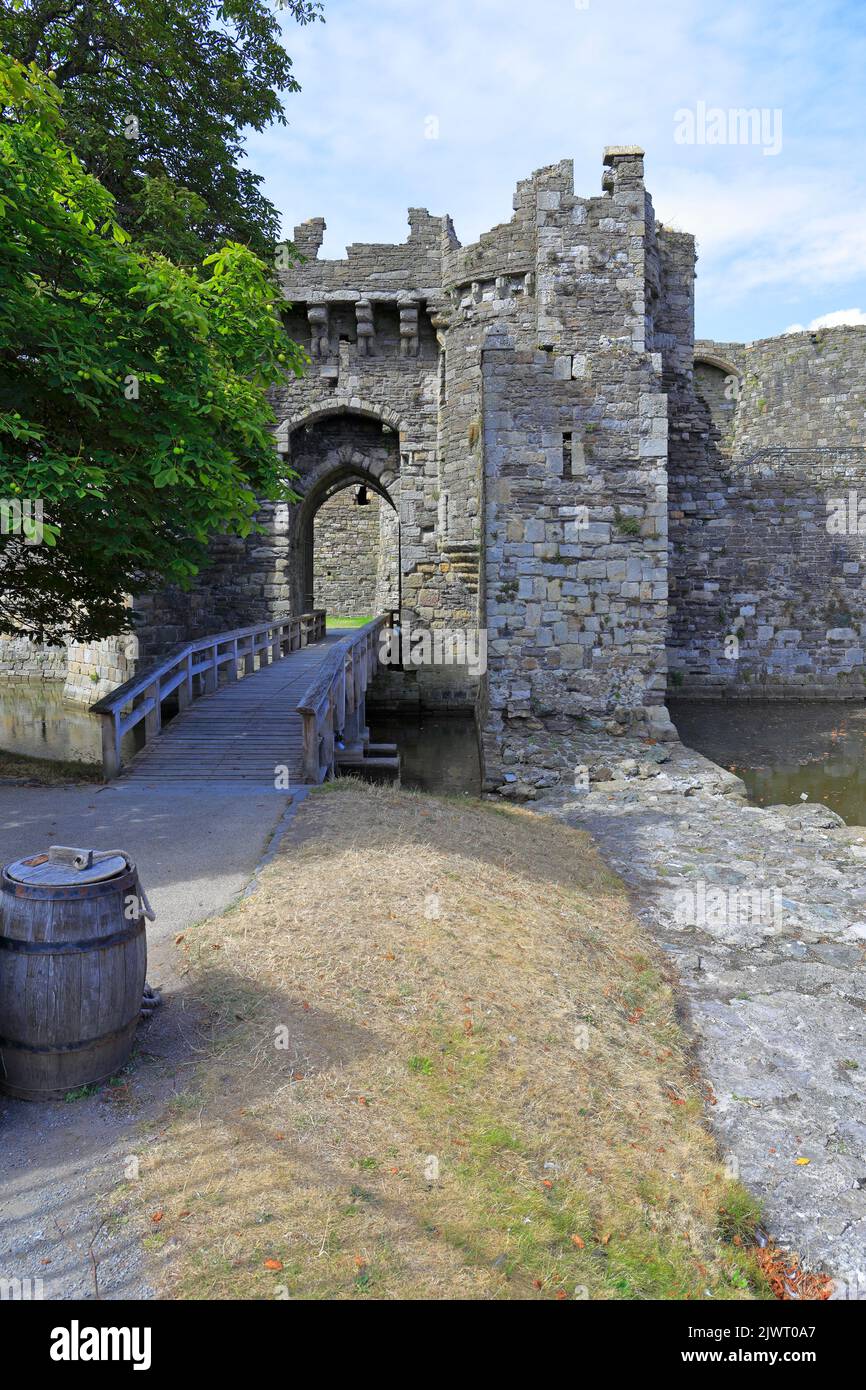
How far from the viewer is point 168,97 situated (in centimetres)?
1234

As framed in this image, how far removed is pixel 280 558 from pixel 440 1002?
642 inches

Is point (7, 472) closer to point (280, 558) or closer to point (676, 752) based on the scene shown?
point (676, 752)

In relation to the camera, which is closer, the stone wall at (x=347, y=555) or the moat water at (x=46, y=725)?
the moat water at (x=46, y=725)

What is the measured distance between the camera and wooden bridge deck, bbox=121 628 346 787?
30.0 feet

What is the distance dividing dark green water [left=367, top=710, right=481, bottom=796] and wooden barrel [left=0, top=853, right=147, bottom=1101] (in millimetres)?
7700

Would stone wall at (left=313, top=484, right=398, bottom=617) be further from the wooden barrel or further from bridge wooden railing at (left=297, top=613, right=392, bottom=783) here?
the wooden barrel

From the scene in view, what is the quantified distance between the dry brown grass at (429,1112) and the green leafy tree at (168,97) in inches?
366

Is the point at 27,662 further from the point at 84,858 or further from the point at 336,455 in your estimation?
the point at 84,858

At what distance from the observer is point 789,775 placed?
40.9 feet

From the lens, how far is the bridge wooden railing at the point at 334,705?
892 cm

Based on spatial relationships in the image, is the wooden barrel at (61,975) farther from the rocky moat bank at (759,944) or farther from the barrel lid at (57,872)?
the rocky moat bank at (759,944)

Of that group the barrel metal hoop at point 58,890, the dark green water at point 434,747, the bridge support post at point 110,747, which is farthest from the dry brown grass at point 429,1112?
the dark green water at point 434,747

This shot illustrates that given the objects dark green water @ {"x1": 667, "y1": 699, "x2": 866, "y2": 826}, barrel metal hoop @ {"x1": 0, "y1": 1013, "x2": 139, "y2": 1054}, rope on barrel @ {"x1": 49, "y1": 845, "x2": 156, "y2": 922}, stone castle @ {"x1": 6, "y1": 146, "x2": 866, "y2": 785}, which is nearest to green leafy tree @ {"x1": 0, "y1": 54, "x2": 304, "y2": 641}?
rope on barrel @ {"x1": 49, "y1": 845, "x2": 156, "y2": 922}

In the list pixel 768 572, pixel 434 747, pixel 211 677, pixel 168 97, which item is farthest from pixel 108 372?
pixel 768 572
